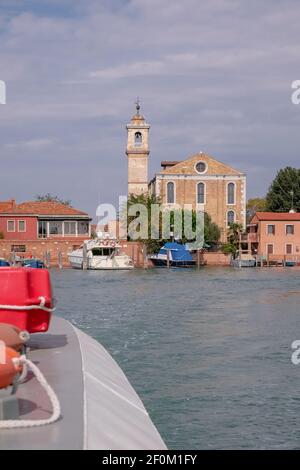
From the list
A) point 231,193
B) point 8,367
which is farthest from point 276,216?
point 8,367

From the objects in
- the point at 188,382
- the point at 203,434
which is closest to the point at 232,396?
the point at 188,382

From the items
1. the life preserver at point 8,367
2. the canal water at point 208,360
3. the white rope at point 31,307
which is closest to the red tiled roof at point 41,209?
the canal water at point 208,360

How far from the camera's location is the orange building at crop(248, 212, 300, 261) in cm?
6331

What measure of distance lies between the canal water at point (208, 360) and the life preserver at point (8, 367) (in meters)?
3.71

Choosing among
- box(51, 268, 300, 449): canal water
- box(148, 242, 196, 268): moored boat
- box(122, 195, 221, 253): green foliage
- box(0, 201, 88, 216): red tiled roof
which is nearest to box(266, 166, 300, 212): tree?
box(122, 195, 221, 253): green foliage

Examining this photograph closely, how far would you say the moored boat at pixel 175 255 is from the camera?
5888cm

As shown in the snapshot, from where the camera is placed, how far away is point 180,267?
191 ft

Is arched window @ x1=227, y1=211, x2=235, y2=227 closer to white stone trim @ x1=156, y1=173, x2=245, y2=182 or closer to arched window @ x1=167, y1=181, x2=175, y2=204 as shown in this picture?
white stone trim @ x1=156, y1=173, x2=245, y2=182

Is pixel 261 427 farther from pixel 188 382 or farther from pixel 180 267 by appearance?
pixel 180 267

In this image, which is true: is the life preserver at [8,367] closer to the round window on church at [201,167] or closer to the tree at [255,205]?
the round window on church at [201,167]

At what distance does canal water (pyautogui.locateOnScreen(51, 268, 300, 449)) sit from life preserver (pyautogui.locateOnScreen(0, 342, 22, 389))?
146 inches

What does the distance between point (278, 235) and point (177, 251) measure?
9.96m

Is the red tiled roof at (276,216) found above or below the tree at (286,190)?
below

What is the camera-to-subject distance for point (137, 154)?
6831 centimetres
